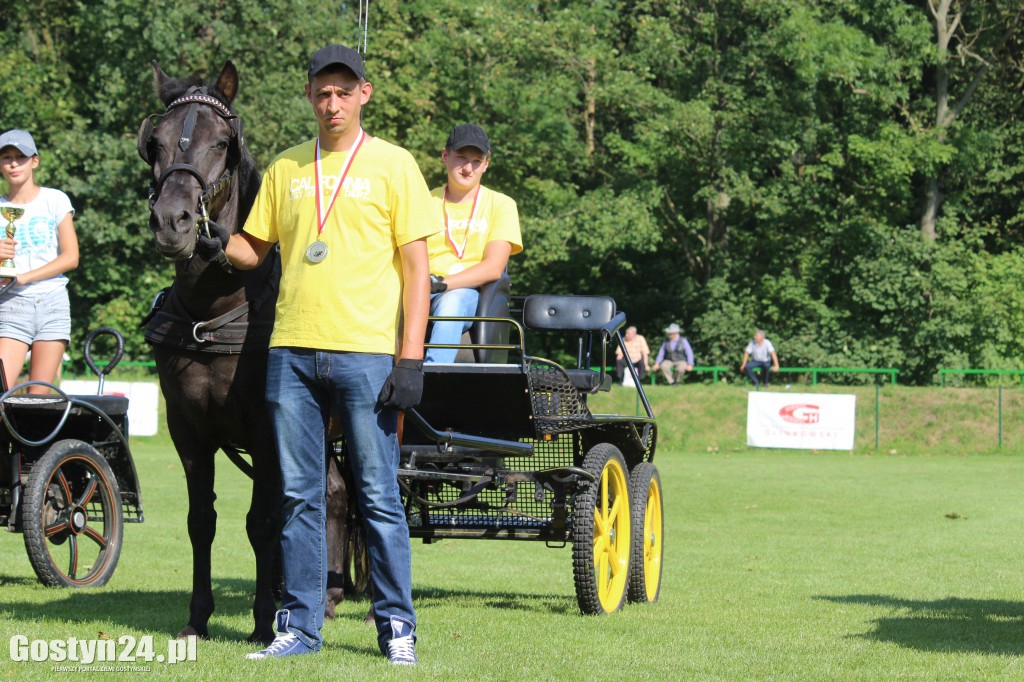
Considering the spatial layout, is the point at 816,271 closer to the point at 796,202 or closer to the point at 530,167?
the point at 796,202

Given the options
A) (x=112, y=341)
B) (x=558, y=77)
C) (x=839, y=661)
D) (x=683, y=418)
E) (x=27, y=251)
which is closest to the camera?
(x=839, y=661)

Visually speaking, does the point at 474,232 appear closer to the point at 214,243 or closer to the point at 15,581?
the point at 214,243

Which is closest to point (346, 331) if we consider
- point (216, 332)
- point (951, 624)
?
point (216, 332)

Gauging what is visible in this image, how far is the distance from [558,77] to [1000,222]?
42.1ft

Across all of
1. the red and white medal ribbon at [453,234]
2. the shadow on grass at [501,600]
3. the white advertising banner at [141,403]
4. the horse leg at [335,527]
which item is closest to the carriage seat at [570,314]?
the red and white medal ribbon at [453,234]

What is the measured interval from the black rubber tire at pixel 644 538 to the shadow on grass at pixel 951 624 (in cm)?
99

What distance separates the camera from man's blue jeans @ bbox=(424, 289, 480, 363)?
23.5 ft

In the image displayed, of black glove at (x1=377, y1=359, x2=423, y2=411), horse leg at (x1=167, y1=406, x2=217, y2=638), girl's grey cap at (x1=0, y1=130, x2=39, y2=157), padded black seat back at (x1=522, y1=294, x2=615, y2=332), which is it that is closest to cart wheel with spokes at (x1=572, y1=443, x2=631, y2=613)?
padded black seat back at (x1=522, y1=294, x2=615, y2=332)

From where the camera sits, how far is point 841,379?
32.2 m

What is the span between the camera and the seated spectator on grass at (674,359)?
2889 cm

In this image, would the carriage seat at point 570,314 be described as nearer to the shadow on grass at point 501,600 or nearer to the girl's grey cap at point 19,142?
the shadow on grass at point 501,600

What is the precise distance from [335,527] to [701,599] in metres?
2.50

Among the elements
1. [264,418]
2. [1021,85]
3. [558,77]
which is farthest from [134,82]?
[264,418]

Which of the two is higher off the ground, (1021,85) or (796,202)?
(1021,85)
